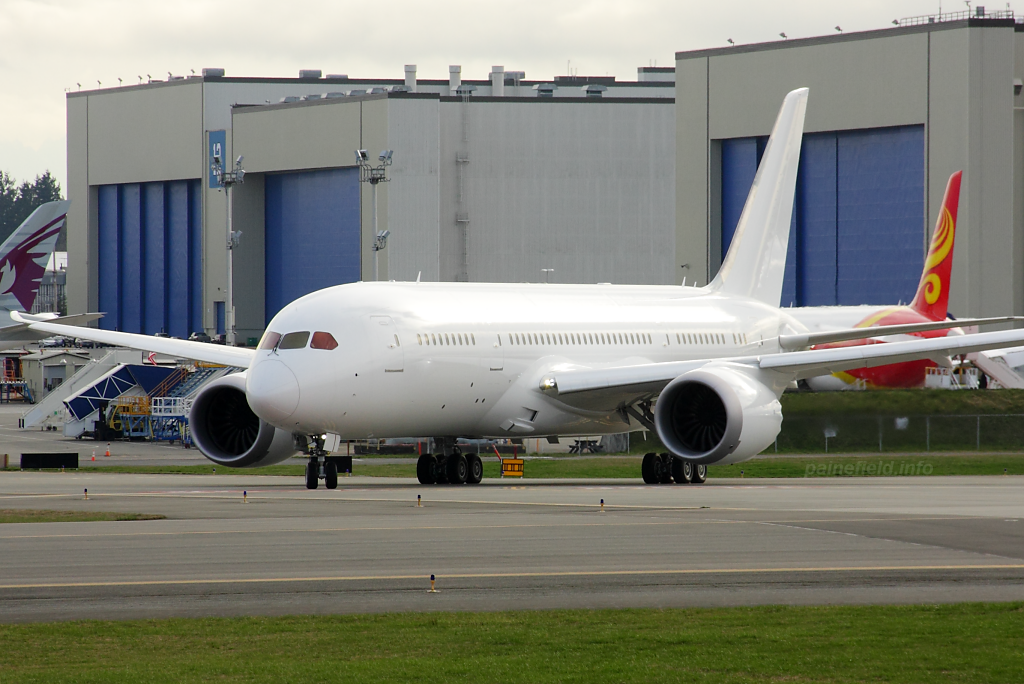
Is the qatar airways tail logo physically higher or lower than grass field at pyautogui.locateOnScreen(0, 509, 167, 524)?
higher

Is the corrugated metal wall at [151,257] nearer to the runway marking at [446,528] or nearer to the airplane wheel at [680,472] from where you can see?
the airplane wheel at [680,472]

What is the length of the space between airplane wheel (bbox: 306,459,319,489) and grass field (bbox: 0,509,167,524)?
23.5 ft

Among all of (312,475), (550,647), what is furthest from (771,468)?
(550,647)

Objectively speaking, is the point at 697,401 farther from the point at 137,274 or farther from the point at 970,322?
the point at 137,274

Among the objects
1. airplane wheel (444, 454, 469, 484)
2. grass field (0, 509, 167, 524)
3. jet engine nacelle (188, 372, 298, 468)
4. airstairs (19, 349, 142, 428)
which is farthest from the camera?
airstairs (19, 349, 142, 428)

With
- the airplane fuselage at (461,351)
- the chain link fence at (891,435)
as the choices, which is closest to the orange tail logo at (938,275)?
the chain link fence at (891,435)

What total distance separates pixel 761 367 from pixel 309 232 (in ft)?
250

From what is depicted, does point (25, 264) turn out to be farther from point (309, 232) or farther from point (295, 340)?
point (295, 340)

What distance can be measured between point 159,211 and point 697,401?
303 feet

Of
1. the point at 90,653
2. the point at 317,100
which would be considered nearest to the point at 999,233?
the point at 317,100

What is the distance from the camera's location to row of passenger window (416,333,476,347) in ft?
105

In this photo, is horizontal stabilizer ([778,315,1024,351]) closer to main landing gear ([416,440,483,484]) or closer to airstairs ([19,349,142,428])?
main landing gear ([416,440,483,484])

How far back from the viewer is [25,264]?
71.4m

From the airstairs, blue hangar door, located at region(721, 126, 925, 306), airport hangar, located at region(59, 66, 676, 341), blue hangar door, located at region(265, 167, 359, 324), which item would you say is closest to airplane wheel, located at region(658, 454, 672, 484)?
the airstairs
